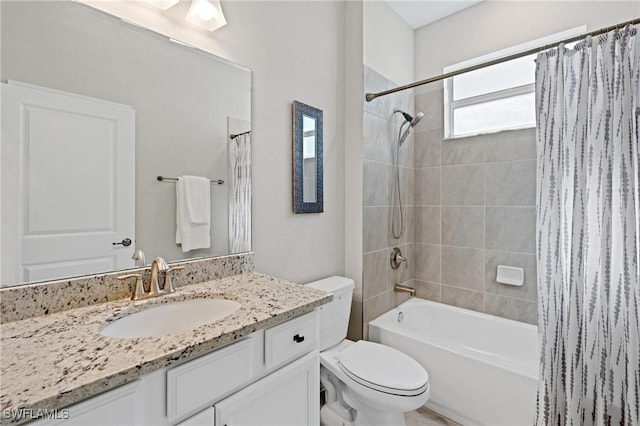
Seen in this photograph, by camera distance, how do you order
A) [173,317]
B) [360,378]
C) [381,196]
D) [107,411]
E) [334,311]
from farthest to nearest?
[381,196]
[334,311]
[360,378]
[173,317]
[107,411]

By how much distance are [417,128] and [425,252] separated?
108 cm

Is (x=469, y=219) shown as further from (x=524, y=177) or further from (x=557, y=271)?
(x=557, y=271)

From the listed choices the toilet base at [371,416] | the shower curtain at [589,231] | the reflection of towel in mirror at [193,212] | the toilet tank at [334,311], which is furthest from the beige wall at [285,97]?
the shower curtain at [589,231]

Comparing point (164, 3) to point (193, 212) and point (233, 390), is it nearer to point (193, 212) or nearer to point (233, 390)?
point (193, 212)

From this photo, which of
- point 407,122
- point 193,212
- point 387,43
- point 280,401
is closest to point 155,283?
point 193,212

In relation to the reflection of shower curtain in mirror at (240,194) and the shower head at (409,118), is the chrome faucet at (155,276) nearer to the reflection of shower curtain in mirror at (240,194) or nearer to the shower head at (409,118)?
the reflection of shower curtain in mirror at (240,194)

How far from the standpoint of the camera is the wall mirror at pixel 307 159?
1778mm

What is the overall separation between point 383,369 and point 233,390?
0.93 m

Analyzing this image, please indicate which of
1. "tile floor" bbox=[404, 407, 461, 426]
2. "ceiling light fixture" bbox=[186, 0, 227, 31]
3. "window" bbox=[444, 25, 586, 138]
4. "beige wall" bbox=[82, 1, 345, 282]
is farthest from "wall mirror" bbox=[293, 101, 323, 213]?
"tile floor" bbox=[404, 407, 461, 426]

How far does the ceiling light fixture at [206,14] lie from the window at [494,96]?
6.27 ft

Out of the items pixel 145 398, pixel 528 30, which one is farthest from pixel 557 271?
pixel 528 30

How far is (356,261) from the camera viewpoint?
6.98 feet

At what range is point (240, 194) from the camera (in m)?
1.50

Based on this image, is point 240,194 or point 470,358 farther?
point 470,358
